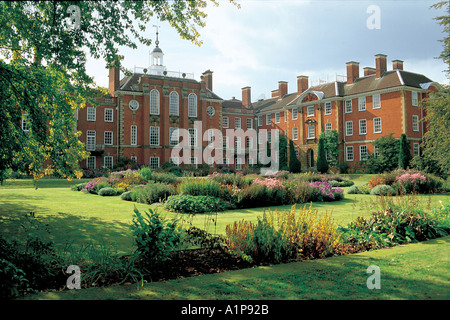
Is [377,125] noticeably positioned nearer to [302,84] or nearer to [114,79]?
[302,84]

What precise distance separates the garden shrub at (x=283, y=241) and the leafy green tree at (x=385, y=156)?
32.2 metres

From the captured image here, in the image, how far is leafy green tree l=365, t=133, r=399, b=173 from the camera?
34844 mm

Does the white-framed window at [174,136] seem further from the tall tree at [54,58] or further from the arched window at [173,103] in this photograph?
the tall tree at [54,58]

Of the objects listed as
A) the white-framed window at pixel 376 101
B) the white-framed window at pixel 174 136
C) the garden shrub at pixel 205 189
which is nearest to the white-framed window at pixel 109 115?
the white-framed window at pixel 174 136

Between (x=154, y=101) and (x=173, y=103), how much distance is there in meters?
2.52

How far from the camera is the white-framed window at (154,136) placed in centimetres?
4106

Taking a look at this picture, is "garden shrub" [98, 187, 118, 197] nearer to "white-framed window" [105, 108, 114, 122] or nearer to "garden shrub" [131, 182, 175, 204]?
"garden shrub" [131, 182, 175, 204]

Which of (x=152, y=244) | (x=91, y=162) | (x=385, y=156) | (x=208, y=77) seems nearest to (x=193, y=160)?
(x=91, y=162)

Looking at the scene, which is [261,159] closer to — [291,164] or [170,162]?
[291,164]

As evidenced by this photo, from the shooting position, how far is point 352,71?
139 feet

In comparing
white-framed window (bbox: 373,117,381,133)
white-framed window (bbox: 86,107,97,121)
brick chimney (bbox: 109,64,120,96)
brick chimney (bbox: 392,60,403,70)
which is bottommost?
white-framed window (bbox: 373,117,381,133)

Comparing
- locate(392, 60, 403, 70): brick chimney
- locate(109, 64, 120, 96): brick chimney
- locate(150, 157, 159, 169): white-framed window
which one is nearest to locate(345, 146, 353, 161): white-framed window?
locate(392, 60, 403, 70): brick chimney

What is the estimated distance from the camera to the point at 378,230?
7098mm

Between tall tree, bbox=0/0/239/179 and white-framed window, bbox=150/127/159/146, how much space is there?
31.9 m
